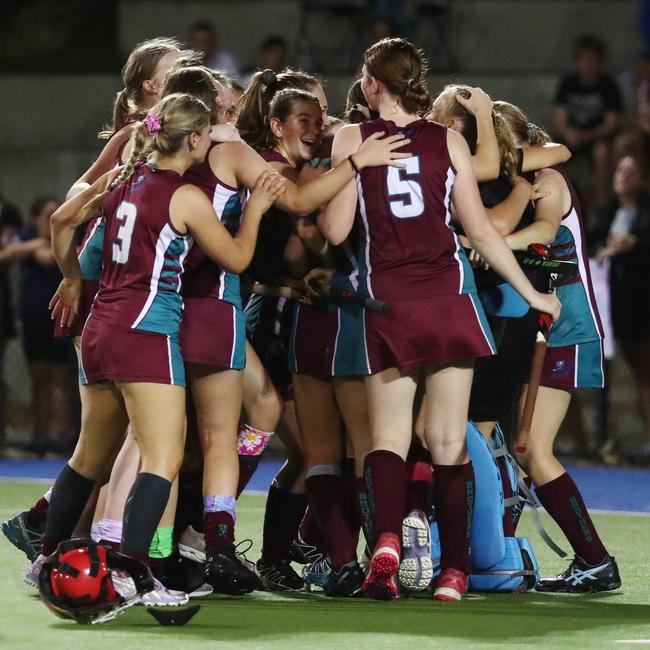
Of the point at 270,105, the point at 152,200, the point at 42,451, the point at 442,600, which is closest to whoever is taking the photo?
the point at 152,200

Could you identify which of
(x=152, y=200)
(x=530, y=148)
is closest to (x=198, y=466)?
(x=152, y=200)

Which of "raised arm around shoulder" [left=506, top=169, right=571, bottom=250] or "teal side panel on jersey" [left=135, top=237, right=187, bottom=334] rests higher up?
"raised arm around shoulder" [left=506, top=169, right=571, bottom=250]

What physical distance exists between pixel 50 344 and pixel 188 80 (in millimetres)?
7021

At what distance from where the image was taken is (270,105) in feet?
20.2

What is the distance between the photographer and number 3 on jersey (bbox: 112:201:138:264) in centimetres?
539

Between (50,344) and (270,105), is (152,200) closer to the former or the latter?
(270,105)

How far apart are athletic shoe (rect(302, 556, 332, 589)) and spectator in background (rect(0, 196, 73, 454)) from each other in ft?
20.6

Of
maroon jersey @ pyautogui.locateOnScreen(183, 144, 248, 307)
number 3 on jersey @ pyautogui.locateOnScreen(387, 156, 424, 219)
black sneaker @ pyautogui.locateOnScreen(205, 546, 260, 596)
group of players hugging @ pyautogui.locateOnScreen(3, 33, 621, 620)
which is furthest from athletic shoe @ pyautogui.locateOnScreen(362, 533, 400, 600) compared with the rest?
number 3 on jersey @ pyautogui.locateOnScreen(387, 156, 424, 219)

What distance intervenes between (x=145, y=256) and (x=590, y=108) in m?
8.36

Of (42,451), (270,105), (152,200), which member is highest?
(270,105)

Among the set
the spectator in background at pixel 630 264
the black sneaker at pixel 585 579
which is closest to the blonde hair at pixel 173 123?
the black sneaker at pixel 585 579

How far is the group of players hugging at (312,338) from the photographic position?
539 centimetres

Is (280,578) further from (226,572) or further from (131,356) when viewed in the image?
(131,356)

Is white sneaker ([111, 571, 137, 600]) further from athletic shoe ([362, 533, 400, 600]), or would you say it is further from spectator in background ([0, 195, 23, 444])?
spectator in background ([0, 195, 23, 444])
